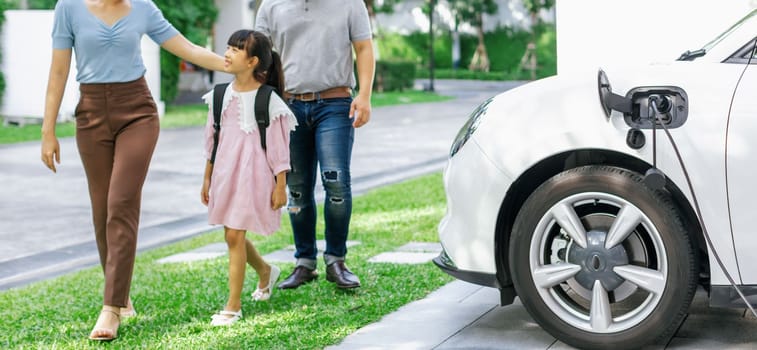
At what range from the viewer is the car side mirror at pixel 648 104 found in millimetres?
4730

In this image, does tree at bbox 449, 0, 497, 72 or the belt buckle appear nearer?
the belt buckle

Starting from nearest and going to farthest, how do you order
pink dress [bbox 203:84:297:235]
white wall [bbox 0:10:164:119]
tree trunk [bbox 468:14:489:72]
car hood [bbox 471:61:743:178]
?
car hood [bbox 471:61:743:178] < pink dress [bbox 203:84:297:235] < white wall [bbox 0:10:164:119] < tree trunk [bbox 468:14:489:72]

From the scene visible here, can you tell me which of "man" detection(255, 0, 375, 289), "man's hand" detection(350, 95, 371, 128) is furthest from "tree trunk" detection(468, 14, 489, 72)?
"man's hand" detection(350, 95, 371, 128)

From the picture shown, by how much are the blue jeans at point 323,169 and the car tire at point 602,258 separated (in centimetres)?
155

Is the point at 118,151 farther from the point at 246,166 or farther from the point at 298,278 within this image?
the point at 298,278

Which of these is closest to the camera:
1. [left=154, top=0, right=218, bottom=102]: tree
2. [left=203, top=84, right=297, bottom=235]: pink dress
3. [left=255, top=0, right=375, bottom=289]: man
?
[left=203, top=84, right=297, bottom=235]: pink dress

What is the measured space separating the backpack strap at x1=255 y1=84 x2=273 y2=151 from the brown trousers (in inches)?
19.8

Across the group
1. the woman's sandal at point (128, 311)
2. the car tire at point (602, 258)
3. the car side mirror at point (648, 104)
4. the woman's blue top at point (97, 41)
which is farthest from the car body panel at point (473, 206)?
the woman's sandal at point (128, 311)

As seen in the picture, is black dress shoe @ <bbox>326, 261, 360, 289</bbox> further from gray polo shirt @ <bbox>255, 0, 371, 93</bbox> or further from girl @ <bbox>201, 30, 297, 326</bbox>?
gray polo shirt @ <bbox>255, 0, 371, 93</bbox>

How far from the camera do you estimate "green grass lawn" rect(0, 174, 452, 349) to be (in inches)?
211

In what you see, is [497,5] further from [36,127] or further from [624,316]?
[624,316]

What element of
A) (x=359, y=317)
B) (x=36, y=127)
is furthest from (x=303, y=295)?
(x=36, y=127)

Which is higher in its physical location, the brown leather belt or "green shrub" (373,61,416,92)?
the brown leather belt

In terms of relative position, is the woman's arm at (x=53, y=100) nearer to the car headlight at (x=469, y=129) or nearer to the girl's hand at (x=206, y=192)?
the girl's hand at (x=206, y=192)
